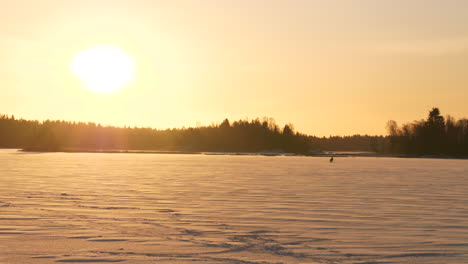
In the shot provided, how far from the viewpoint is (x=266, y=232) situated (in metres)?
17.1

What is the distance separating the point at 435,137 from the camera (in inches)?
6683

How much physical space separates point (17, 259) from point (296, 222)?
950 centimetres

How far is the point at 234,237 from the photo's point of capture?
16125mm

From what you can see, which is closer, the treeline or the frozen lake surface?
the frozen lake surface

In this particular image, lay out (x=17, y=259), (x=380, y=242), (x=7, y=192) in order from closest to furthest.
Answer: (x=17, y=259) < (x=380, y=242) < (x=7, y=192)

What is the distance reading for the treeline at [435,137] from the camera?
167125 millimetres

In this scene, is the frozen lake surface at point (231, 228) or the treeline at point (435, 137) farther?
the treeline at point (435, 137)

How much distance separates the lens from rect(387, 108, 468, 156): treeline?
167125 millimetres

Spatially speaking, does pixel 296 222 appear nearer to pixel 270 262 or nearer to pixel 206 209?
pixel 206 209

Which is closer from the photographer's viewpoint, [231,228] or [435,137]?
[231,228]

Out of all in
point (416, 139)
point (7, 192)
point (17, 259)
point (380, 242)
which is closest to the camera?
point (17, 259)

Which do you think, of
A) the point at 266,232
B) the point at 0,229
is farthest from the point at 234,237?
the point at 0,229

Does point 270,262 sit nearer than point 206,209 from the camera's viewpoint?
Yes

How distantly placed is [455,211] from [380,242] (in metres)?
8.97
